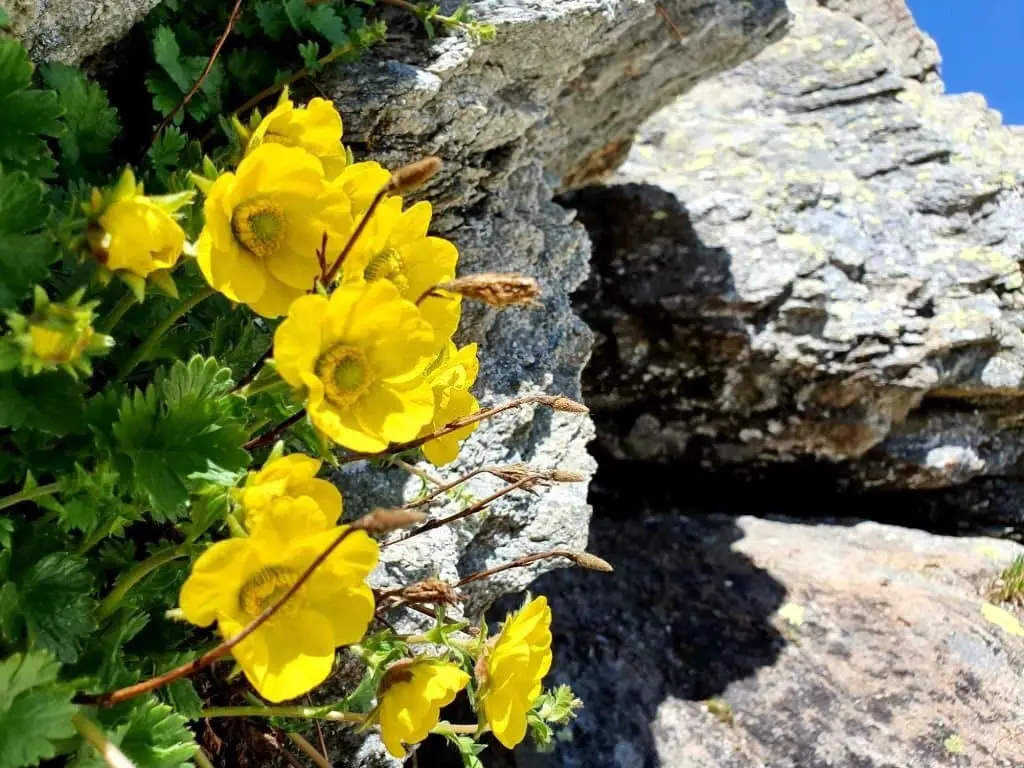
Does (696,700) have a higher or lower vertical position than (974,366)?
lower

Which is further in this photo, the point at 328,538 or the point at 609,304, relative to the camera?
the point at 609,304

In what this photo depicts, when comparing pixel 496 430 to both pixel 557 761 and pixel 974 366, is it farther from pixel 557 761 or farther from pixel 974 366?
pixel 974 366

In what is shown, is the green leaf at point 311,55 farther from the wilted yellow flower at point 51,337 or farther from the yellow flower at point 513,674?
the yellow flower at point 513,674

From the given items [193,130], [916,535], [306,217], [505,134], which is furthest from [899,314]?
[306,217]

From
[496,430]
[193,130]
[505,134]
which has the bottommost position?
[496,430]

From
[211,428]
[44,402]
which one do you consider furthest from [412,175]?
[44,402]

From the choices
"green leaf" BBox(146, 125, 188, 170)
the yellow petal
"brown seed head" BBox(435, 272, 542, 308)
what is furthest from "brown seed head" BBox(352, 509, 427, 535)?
the yellow petal

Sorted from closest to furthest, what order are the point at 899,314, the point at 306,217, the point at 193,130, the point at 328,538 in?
the point at 328,538 → the point at 306,217 → the point at 193,130 → the point at 899,314
